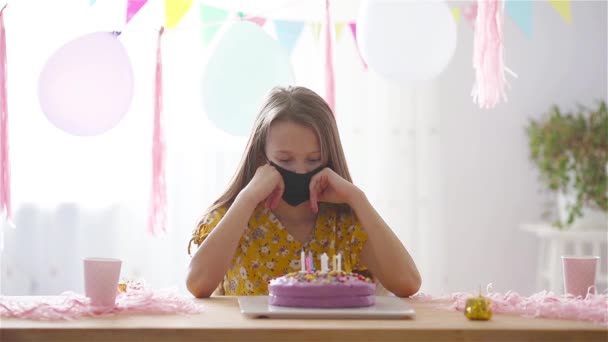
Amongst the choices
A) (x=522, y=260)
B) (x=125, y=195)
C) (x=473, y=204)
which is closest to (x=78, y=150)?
(x=125, y=195)

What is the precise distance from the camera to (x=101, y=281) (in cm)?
120

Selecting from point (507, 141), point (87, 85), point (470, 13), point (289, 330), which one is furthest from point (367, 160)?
point (289, 330)

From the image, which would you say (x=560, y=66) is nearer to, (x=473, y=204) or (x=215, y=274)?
(x=473, y=204)

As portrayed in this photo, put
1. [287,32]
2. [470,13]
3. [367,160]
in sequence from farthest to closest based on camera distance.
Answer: [367,160], [470,13], [287,32]

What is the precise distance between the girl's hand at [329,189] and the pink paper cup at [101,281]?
1.60 ft

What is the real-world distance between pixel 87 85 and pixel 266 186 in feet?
1.98

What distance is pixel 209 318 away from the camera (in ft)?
3.72

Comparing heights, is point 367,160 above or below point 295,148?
above

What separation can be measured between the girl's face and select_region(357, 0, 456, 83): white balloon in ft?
1.80

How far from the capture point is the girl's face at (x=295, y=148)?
1613mm

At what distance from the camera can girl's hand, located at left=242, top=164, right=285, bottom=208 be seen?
1.55m

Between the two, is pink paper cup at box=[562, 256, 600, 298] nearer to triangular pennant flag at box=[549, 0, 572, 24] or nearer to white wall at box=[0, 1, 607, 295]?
triangular pennant flag at box=[549, 0, 572, 24]

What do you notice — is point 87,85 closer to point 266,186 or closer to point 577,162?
point 266,186

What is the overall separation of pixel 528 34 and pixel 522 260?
4.83 ft
